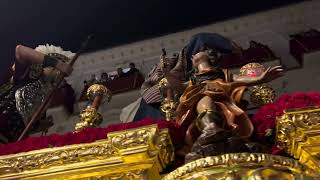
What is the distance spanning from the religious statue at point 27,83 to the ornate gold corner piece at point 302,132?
3.56 ft

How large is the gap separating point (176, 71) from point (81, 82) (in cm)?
172

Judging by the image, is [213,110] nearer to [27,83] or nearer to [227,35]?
[27,83]

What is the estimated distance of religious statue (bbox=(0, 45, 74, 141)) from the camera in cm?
295

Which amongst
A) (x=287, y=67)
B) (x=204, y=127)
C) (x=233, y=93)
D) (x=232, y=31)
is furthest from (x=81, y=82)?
(x=204, y=127)

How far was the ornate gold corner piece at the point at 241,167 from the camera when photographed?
185 centimetres

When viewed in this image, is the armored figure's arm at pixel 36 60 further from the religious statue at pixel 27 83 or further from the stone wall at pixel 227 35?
the stone wall at pixel 227 35

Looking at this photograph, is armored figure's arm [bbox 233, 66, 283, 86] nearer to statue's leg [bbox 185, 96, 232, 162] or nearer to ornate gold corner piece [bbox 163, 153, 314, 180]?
statue's leg [bbox 185, 96, 232, 162]

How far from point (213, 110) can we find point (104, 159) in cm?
35

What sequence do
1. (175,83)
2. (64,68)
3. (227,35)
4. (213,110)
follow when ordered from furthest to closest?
(227,35), (64,68), (175,83), (213,110)

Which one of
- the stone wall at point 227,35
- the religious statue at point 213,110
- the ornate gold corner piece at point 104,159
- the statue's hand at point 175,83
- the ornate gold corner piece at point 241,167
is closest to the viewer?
the ornate gold corner piece at point 241,167

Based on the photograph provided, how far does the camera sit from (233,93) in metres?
2.36

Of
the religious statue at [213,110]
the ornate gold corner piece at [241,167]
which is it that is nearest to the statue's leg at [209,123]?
the religious statue at [213,110]

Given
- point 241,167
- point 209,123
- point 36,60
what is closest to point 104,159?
point 209,123

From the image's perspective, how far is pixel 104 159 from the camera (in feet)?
6.99
